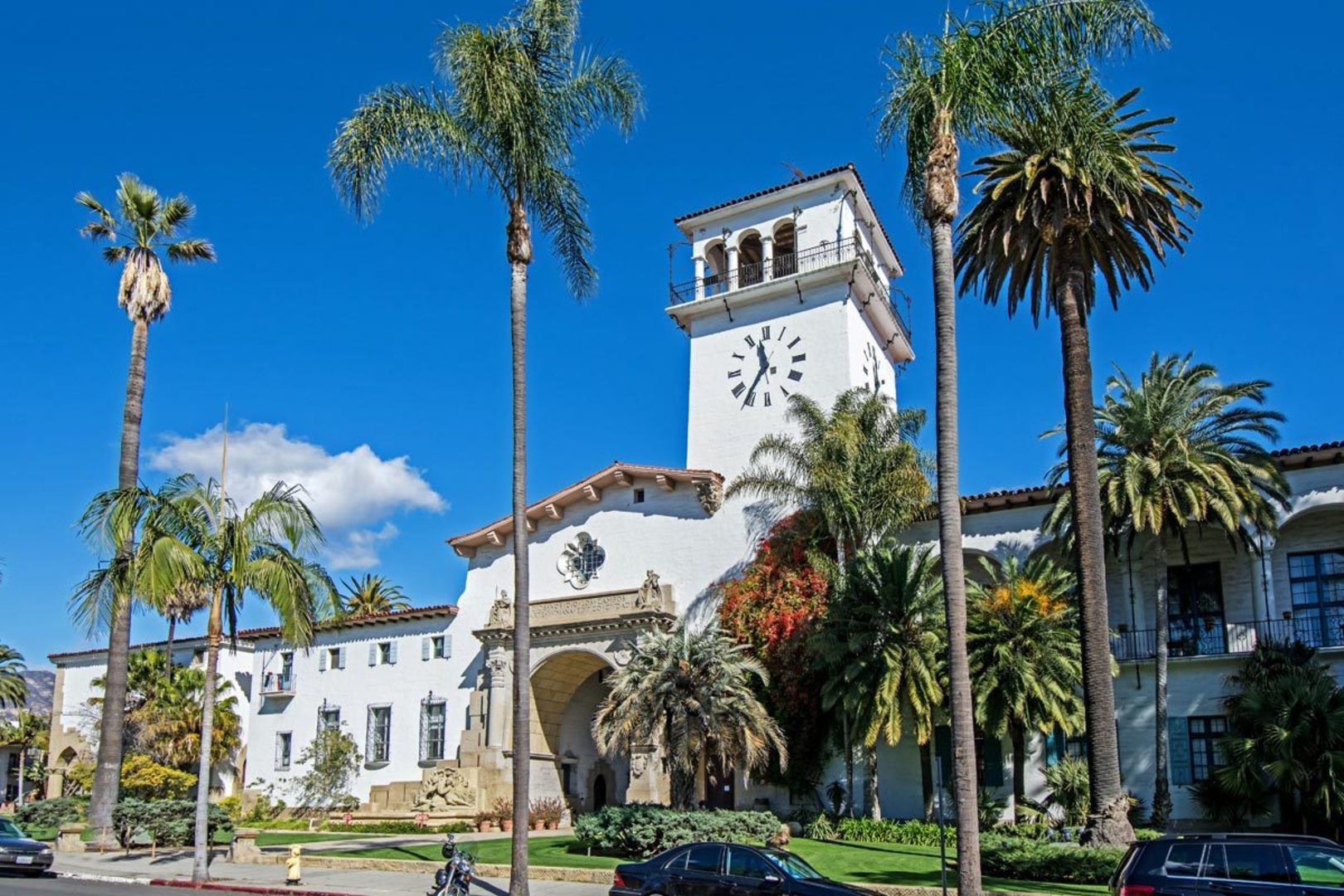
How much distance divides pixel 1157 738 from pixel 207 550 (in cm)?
2354

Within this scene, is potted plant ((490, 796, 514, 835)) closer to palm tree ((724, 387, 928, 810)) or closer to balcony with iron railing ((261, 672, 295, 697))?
palm tree ((724, 387, 928, 810))

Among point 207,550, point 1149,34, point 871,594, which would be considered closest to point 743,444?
point 871,594

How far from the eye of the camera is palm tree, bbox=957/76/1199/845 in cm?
2158

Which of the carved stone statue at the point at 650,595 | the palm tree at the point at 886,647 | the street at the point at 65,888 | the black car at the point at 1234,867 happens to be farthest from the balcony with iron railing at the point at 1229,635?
the street at the point at 65,888

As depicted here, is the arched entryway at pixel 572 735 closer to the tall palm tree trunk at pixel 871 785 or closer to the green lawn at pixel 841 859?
the green lawn at pixel 841 859

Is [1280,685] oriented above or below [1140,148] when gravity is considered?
below

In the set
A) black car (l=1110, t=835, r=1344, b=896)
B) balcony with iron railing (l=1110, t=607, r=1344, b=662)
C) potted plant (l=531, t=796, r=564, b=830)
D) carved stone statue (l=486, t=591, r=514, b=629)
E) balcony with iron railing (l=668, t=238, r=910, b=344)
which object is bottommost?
potted plant (l=531, t=796, r=564, b=830)

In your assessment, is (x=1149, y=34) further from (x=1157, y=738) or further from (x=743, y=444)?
(x=743, y=444)

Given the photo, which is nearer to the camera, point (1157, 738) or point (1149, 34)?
point (1149, 34)

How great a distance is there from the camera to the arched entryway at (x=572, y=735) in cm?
4084

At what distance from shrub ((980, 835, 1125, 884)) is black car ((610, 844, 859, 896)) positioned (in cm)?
613

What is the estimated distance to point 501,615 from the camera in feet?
133

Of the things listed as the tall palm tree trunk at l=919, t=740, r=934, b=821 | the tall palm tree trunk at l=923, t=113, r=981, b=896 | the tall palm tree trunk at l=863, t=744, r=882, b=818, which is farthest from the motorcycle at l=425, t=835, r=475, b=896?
the tall palm tree trunk at l=919, t=740, r=934, b=821

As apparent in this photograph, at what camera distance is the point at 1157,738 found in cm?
2925
